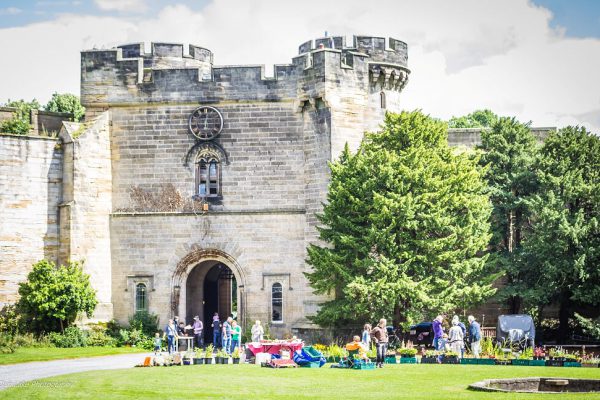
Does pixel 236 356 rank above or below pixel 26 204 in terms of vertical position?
below

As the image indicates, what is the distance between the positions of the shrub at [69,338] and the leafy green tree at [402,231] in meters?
9.07

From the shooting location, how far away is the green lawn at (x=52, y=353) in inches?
1324

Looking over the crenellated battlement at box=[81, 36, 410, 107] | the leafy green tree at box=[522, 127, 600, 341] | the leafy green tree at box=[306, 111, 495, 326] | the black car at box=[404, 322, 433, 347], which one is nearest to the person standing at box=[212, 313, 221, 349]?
the leafy green tree at box=[306, 111, 495, 326]

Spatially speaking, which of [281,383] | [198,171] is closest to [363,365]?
[281,383]

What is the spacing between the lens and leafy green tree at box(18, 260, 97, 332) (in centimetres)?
3900

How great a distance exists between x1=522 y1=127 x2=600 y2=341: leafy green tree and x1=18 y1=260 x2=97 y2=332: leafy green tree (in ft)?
56.4

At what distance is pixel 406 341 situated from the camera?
37750mm

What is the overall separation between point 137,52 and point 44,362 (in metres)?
17.5

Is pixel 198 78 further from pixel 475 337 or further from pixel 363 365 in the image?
pixel 363 365

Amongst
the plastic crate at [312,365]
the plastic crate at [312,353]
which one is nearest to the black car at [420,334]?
the plastic crate at [312,353]

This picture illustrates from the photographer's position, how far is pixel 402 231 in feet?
123

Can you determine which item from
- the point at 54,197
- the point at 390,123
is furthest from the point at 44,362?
the point at 390,123

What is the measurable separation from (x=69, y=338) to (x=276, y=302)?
827 cm

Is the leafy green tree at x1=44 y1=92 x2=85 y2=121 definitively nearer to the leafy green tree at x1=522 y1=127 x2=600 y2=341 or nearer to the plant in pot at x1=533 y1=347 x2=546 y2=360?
the leafy green tree at x1=522 y1=127 x2=600 y2=341
